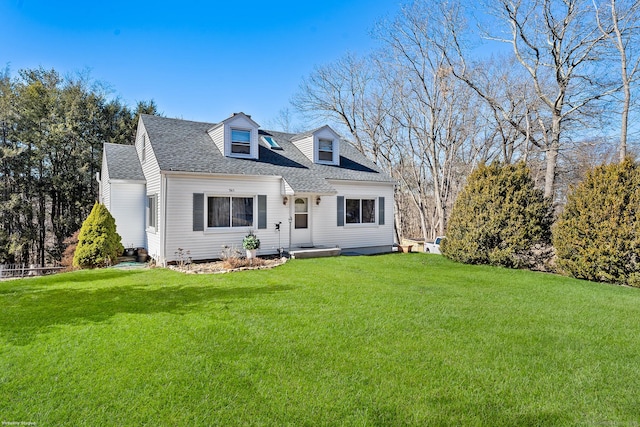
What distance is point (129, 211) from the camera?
13.8m

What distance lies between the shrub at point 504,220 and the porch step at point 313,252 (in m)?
4.49

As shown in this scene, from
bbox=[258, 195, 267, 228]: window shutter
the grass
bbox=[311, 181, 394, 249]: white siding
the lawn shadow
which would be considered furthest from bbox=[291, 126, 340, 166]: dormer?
the grass

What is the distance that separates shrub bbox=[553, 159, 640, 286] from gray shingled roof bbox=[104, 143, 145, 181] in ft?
48.8

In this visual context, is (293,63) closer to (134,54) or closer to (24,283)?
(134,54)

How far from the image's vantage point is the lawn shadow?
5.16 metres

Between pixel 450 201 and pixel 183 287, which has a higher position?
pixel 450 201

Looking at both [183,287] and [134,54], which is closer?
[183,287]

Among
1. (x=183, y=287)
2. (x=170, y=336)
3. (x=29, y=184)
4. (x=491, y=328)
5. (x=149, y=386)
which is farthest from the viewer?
(x=29, y=184)

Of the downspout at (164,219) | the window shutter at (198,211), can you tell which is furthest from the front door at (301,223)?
the downspout at (164,219)

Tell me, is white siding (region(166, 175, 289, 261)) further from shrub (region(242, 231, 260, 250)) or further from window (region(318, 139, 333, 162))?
window (region(318, 139, 333, 162))

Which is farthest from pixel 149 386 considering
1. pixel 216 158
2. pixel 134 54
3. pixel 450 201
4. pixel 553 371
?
pixel 450 201

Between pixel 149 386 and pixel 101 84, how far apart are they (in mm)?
25511

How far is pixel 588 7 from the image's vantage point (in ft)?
44.3

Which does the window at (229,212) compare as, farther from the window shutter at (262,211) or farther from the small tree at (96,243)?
the small tree at (96,243)
